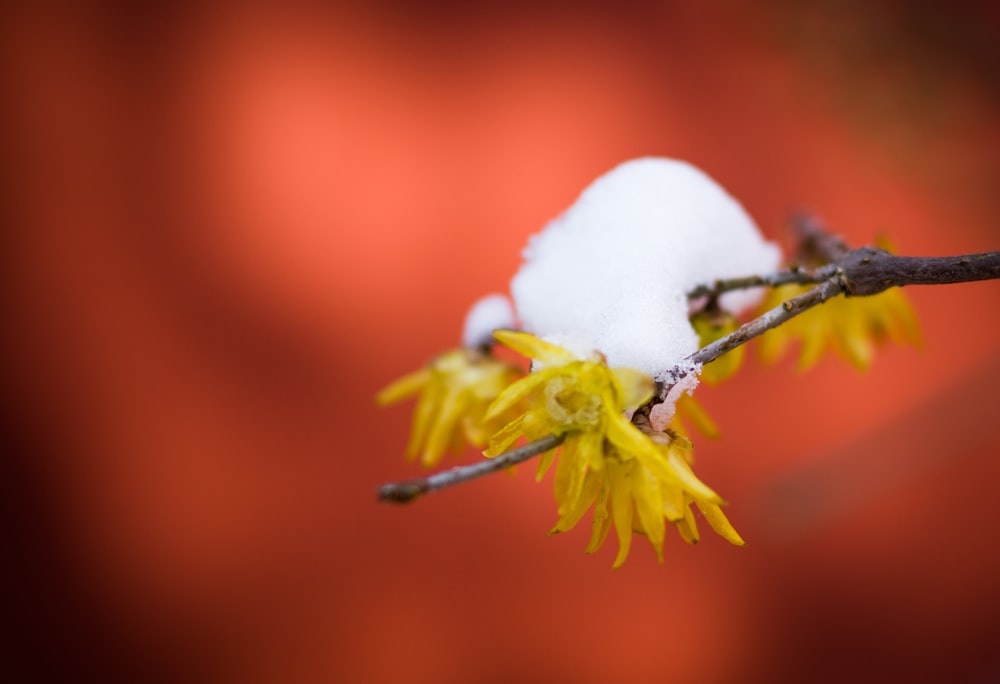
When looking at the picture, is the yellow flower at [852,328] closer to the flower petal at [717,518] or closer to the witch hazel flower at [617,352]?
the witch hazel flower at [617,352]

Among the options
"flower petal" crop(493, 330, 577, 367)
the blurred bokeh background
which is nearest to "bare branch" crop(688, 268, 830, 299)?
"flower petal" crop(493, 330, 577, 367)

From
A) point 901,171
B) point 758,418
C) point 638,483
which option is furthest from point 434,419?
point 758,418

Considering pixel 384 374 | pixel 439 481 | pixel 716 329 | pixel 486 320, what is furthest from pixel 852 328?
pixel 384 374

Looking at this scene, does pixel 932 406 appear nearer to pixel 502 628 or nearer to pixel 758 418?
pixel 758 418

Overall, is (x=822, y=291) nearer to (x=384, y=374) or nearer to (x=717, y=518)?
(x=717, y=518)

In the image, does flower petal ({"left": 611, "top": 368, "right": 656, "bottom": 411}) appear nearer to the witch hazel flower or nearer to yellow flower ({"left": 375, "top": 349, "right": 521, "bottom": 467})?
the witch hazel flower

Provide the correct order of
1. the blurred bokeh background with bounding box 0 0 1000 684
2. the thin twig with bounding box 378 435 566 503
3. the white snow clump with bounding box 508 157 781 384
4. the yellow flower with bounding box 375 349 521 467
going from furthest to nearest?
1. the blurred bokeh background with bounding box 0 0 1000 684
2. the yellow flower with bounding box 375 349 521 467
3. the white snow clump with bounding box 508 157 781 384
4. the thin twig with bounding box 378 435 566 503
